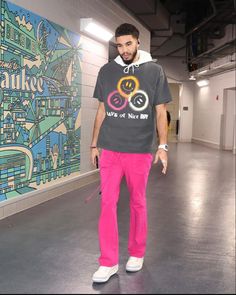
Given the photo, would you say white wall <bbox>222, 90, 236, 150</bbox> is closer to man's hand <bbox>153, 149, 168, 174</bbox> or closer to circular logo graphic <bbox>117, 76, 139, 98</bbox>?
man's hand <bbox>153, 149, 168, 174</bbox>

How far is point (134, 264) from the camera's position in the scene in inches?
108

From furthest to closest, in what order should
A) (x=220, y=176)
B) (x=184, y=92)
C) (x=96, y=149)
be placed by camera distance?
(x=184, y=92), (x=220, y=176), (x=96, y=149)

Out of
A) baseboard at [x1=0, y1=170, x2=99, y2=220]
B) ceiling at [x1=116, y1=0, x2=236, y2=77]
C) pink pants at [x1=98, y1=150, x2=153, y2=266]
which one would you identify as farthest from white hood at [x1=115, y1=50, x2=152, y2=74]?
ceiling at [x1=116, y1=0, x2=236, y2=77]

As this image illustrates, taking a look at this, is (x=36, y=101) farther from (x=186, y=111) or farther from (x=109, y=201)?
(x=186, y=111)

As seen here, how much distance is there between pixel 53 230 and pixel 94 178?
2975mm

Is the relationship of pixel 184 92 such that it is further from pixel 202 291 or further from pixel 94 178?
pixel 202 291

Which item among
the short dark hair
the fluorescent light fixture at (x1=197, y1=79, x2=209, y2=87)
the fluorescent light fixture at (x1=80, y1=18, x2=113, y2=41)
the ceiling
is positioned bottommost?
the short dark hair

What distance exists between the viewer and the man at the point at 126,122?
250cm

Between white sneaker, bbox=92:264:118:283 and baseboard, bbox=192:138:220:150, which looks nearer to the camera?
white sneaker, bbox=92:264:118:283

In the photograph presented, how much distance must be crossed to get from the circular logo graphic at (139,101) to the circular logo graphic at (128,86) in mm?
28

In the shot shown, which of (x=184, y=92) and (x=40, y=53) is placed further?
(x=184, y=92)

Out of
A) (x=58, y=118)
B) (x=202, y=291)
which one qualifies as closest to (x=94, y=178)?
(x=58, y=118)

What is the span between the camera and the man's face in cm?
246

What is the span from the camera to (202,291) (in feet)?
7.92
